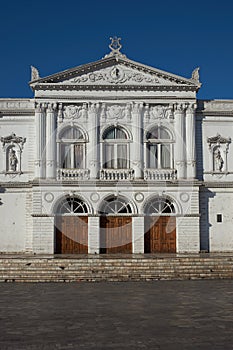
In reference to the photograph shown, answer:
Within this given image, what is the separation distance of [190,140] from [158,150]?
6.86 feet

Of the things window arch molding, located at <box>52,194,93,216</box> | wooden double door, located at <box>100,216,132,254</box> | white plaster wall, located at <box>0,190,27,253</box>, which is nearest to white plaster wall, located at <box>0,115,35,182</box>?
white plaster wall, located at <box>0,190,27,253</box>

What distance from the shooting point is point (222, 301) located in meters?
19.7

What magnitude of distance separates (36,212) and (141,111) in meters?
8.99

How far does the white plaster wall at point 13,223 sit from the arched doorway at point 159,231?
763 cm

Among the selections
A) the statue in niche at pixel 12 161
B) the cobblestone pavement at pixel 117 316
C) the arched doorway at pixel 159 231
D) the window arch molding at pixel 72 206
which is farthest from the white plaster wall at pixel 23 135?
the cobblestone pavement at pixel 117 316

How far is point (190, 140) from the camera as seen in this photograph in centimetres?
3416

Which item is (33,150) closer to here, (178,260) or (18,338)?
(178,260)

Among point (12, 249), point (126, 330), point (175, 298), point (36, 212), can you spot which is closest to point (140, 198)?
point (36, 212)

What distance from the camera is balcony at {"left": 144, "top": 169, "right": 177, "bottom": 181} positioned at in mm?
33750

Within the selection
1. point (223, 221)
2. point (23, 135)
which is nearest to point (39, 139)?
point (23, 135)

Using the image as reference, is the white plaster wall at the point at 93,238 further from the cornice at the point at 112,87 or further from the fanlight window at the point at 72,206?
the cornice at the point at 112,87

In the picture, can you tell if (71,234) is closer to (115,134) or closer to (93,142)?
(93,142)

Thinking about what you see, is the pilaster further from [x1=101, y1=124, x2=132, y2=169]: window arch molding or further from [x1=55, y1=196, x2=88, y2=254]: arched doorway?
[x1=101, y1=124, x2=132, y2=169]: window arch molding

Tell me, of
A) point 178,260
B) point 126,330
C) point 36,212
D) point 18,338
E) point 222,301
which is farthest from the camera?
point 36,212
